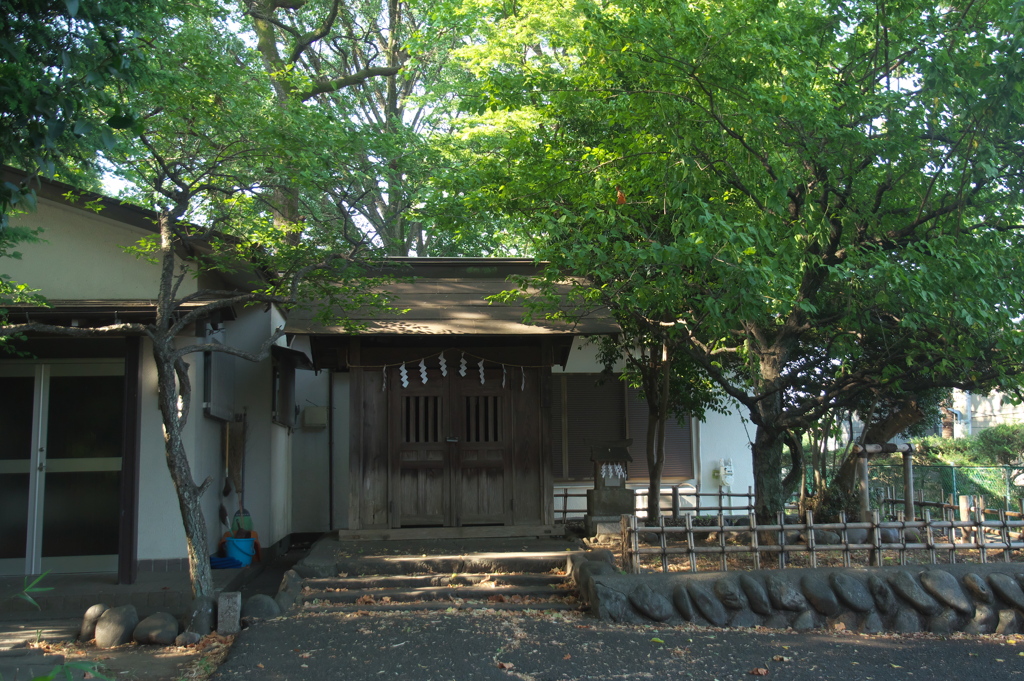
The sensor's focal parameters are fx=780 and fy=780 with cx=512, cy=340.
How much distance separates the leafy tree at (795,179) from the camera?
7160mm

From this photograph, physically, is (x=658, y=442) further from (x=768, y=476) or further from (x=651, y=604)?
(x=651, y=604)

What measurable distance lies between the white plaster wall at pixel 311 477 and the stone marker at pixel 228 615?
6.64 metres

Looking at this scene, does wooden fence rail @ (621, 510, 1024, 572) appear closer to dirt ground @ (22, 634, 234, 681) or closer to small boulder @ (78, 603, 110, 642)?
dirt ground @ (22, 634, 234, 681)

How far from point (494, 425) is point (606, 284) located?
119 inches

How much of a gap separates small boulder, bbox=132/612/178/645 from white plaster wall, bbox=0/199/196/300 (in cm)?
390

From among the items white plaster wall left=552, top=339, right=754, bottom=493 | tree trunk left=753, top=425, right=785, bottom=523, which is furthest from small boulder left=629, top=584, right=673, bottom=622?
white plaster wall left=552, top=339, right=754, bottom=493

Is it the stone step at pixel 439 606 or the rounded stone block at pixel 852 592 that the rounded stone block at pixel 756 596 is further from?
the stone step at pixel 439 606

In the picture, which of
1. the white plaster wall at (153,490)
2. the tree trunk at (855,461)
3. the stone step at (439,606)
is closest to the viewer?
the stone step at (439,606)

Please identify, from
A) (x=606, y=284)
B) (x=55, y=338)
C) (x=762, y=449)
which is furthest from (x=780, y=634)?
(x=55, y=338)

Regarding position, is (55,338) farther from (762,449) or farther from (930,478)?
(930,478)

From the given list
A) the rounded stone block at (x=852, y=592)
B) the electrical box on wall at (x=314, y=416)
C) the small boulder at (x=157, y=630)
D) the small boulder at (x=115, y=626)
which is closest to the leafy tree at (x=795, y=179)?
the rounded stone block at (x=852, y=592)

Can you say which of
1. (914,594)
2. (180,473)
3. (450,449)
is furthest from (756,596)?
(180,473)

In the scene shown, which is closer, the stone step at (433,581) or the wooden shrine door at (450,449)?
the stone step at (433,581)

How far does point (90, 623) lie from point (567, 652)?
4365 mm
